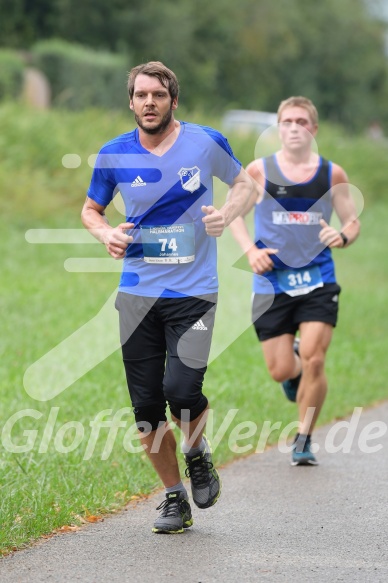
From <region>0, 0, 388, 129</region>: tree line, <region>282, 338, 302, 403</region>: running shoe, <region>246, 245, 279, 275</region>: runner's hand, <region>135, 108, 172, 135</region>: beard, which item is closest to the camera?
<region>135, 108, 172, 135</region>: beard

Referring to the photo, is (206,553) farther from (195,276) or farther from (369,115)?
(369,115)

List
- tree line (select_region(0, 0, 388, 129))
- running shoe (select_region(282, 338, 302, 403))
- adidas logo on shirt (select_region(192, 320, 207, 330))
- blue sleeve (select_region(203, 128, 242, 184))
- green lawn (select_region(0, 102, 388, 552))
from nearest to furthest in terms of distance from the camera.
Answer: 1. adidas logo on shirt (select_region(192, 320, 207, 330))
2. blue sleeve (select_region(203, 128, 242, 184))
3. green lawn (select_region(0, 102, 388, 552))
4. running shoe (select_region(282, 338, 302, 403))
5. tree line (select_region(0, 0, 388, 129))

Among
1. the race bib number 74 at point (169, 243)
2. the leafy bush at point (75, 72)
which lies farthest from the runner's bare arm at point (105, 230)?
the leafy bush at point (75, 72)

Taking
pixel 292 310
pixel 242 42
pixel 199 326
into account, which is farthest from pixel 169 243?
pixel 242 42

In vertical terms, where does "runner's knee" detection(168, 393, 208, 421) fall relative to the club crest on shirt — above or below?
below

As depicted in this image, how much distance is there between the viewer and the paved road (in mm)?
5270

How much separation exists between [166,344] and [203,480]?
72 centimetres

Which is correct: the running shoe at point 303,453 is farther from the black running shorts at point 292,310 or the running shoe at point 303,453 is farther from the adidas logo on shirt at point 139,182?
the adidas logo on shirt at point 139,182

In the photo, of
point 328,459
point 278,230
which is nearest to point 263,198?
point 278,230

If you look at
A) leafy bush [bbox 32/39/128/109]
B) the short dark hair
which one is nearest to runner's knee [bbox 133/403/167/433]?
the short dark hair

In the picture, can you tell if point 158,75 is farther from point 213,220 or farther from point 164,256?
point 164,256

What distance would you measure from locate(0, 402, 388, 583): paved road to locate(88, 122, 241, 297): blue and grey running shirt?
1218 mm

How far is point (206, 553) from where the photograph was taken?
568 cm

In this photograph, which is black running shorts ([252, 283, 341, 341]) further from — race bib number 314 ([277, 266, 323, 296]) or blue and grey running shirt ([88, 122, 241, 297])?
blue and grey running shirt ([88, 122, 241, 297])
